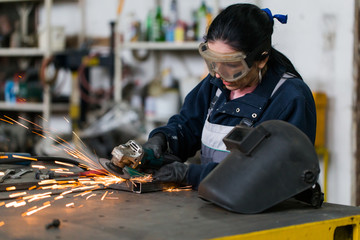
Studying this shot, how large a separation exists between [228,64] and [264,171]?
524mm

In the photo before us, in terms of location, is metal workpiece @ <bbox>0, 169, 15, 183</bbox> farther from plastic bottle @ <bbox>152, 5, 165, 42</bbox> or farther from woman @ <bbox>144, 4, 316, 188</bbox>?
plastic bottle @ <bbox>152, 5, 165, 42</bbox>

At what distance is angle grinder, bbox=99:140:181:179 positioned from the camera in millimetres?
2043

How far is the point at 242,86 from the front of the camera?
2.18 metres

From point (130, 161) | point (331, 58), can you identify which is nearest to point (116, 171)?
point (130, 161)

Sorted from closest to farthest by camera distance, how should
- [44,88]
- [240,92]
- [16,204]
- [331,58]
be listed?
[16,204]
[240,92]
[331,58]
[44,88]

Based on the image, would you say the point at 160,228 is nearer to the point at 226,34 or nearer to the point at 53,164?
the point at 226,34

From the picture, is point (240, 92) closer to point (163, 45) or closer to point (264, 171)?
point (264, 171)

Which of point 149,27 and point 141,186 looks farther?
point 149,27

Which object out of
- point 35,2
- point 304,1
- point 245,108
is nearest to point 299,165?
point 245,108

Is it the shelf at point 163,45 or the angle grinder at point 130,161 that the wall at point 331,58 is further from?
the angle grinder at point 130,161

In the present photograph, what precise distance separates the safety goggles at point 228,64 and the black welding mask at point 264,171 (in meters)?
0.34

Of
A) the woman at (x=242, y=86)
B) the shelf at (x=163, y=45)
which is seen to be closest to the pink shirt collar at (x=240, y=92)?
the woman at (x=242, y=86)

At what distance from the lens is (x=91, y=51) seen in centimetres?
556

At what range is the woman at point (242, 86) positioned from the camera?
2.04 meters
